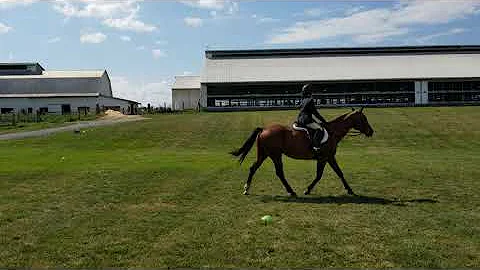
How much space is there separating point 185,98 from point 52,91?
79.2 ft

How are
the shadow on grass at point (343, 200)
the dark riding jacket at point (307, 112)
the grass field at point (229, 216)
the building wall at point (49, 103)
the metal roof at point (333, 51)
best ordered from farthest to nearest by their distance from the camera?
the metal roof at point (333, 51), the building wall at point (49, 103), the dark riding jacket at point (307, 112), the shadow on grass at point (343, 200), the grass field at point (229, 216)

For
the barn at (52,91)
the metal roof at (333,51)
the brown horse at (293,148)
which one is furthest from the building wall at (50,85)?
the brown horse at (293,148)

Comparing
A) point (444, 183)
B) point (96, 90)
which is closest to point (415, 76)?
point (96, 90)

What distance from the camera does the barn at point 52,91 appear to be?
284 feet

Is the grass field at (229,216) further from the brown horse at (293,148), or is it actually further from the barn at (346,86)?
the barn at (346,86)

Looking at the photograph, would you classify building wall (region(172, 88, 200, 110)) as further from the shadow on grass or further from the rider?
the shadow on grass

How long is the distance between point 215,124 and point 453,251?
40.0m

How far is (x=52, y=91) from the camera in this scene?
9388cm

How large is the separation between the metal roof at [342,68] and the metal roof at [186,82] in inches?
182

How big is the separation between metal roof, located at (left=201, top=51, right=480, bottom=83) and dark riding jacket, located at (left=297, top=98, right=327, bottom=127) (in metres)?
70.4

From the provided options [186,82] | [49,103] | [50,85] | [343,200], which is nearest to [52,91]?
[50,85]

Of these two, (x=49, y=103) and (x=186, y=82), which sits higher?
(x=186, y=82)

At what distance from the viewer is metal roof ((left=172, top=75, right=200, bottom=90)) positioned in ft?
308

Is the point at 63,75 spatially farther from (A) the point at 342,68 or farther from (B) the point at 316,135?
(B) the point at 316,135
